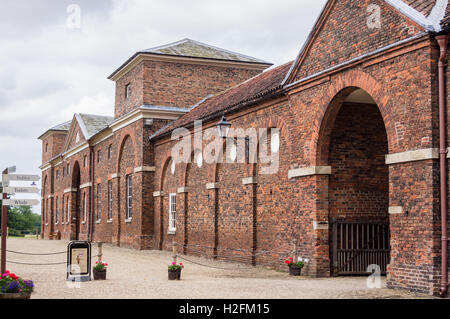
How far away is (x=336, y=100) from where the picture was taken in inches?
589

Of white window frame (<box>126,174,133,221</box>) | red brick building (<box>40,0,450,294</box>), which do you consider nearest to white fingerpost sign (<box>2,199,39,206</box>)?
red brick building (<box>40,0,450,294</box>)

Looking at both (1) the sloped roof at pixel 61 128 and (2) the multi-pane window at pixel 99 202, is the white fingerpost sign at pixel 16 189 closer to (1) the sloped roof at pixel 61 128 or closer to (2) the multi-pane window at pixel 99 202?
(2) the multi-pane window at pixel 99 202

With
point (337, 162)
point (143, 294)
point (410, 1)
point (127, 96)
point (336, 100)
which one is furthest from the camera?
point (127, 96)

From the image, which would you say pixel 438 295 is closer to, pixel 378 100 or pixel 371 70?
pixel 378 100

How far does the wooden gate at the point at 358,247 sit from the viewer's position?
15.4 metres

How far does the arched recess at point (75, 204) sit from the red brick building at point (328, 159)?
50.9 feet

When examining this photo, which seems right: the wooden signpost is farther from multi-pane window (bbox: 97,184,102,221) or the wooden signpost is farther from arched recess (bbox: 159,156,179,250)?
multi-pane window (bbox: 97,184,102,221)

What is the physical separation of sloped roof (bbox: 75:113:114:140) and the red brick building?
39.0ft

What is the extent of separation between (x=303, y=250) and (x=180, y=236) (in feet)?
34.3

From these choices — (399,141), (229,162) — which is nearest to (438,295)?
(399,141)

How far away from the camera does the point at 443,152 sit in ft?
36.9

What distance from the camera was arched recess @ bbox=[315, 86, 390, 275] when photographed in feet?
50.4

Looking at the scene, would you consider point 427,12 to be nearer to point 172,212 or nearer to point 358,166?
point 358,166

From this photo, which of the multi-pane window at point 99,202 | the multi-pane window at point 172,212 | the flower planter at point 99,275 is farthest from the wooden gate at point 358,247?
the multi-pane window at point 99,202
